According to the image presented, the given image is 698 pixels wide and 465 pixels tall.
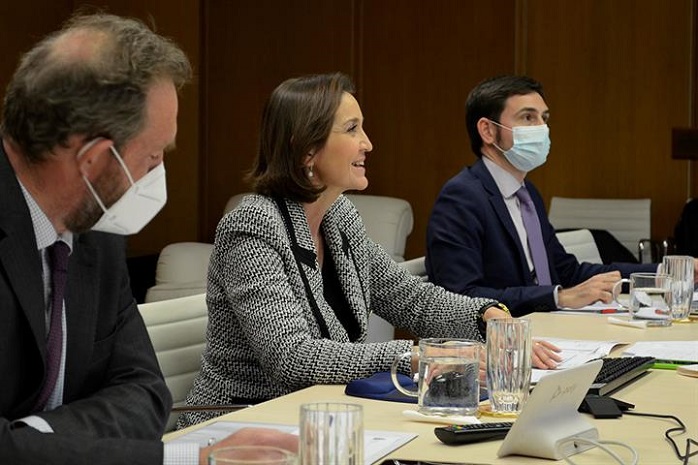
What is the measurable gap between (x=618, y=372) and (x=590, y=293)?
4.05 feet

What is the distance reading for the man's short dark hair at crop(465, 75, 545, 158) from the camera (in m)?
4.64

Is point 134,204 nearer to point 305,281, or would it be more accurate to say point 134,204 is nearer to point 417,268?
point 305,281

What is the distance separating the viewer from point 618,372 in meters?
2.60

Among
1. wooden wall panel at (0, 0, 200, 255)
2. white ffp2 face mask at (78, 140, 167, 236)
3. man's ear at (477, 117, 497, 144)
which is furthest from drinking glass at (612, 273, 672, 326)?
wooden wall panel at (0, 0, 200, 255)

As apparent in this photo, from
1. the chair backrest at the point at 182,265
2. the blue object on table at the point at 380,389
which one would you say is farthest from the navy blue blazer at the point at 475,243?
the chair backrest at the point at 182,265

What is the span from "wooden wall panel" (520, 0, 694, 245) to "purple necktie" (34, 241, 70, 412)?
6.88m

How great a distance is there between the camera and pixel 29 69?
1.90 metres

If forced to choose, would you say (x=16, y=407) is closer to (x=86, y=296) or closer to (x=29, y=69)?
(x=86, y=296)

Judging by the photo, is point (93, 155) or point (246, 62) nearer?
point (93, 155)

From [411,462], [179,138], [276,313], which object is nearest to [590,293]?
[276,313]

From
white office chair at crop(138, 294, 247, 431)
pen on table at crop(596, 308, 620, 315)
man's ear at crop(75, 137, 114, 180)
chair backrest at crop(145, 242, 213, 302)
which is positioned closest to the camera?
man's ear at crop(75, 137, 114, 180)

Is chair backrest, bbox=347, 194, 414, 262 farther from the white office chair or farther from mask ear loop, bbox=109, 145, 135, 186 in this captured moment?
mask ear loop, bbox=109, 145, 135, 186

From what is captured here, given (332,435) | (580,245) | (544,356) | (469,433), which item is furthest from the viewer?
(580,245)

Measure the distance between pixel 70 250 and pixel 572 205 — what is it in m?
6.58
